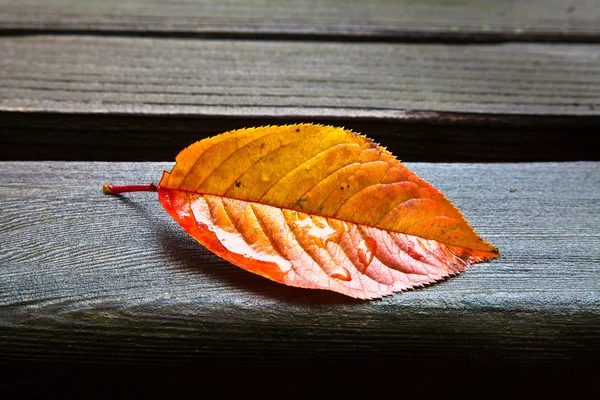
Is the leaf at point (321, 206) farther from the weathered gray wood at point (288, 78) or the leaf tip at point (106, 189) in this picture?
the weathered gray wood at point (288, 78)

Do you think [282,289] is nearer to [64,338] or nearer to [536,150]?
[64,338]

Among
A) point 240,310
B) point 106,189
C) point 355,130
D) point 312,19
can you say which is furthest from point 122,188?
point 312,19

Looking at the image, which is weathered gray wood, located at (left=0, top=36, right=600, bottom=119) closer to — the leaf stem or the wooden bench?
the wooden bench

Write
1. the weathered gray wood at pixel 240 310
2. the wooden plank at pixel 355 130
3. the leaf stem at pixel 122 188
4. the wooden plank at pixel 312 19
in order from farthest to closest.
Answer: the wooden plank at pixel 312 19, the wooden plank at pixel 355 130, the leaf stem at pixel 122 188, the weathered gray wood at pixel 240 310

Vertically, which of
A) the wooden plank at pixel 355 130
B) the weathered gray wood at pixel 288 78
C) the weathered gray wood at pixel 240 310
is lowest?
the weathered gray wood at pixel 240 310

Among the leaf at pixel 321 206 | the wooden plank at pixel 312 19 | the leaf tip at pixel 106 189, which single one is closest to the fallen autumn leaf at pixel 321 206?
the leaf at pixel 321 206

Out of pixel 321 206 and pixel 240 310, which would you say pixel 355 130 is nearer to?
pixel 321 206

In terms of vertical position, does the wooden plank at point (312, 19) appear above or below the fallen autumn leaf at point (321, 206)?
above
